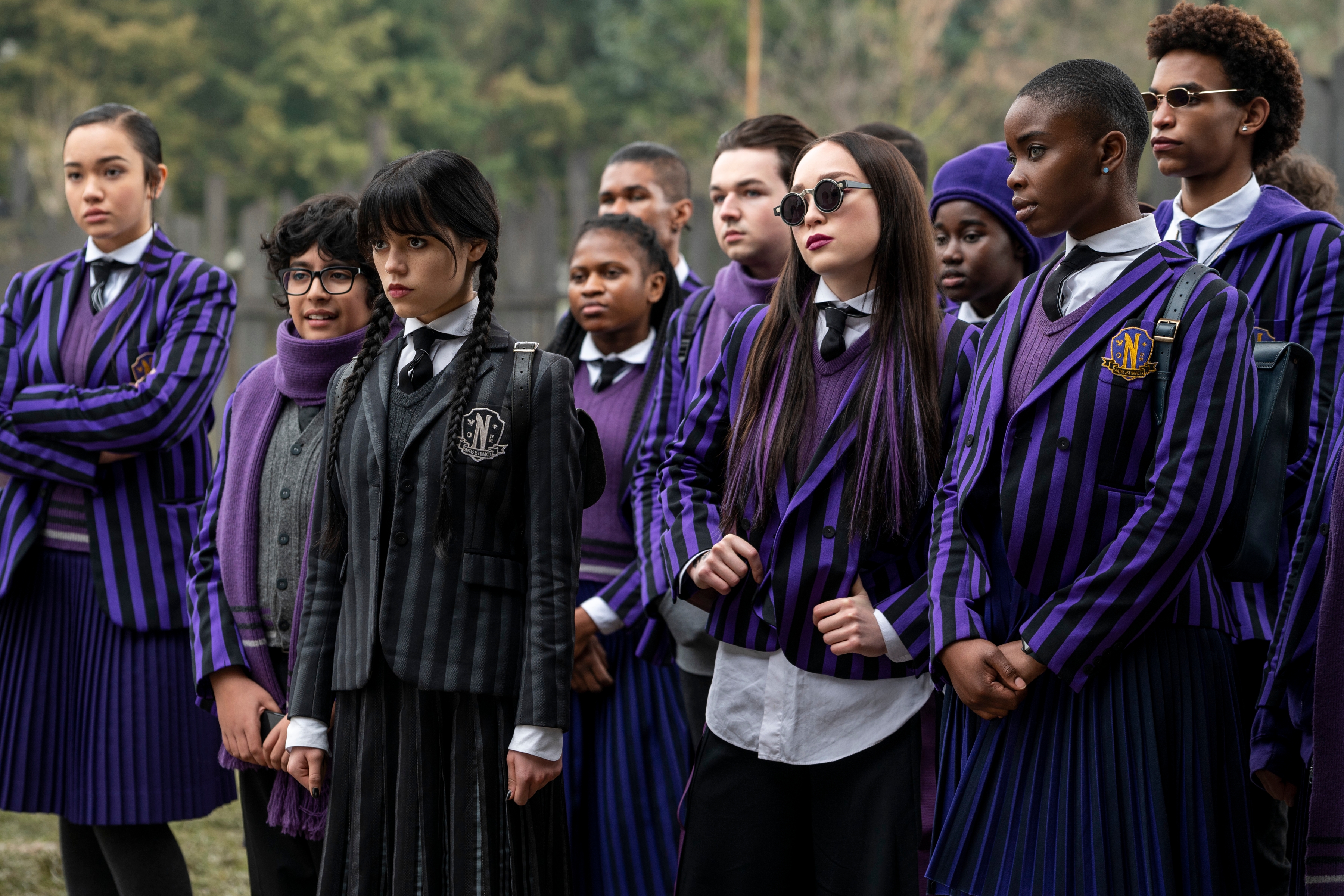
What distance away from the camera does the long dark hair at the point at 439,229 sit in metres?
2.55

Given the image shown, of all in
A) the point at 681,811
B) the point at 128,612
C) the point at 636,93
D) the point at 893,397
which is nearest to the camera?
the point at 893,397

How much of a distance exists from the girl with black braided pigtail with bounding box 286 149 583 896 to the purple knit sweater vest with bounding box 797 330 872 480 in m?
0.48

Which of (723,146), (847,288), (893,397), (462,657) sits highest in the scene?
(723,146)

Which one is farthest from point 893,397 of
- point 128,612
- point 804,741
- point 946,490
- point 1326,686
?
point 128,612

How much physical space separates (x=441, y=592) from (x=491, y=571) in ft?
0.35

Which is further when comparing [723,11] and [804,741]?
[723,11]

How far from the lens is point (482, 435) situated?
8.36 ft

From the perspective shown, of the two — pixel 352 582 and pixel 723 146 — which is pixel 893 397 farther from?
pixel 723 146

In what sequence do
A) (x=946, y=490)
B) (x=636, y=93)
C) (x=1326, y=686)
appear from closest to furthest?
(x=1326, y=686), (x=946, y=490), (x=636, y=93)

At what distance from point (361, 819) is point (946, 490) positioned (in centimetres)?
131

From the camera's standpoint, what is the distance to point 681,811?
2.87 m

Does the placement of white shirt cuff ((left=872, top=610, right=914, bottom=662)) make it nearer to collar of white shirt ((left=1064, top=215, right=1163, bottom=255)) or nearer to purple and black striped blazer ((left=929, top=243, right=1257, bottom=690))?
purple and black striped blazer ((left=929, top=243, right=1257, bottom=690))

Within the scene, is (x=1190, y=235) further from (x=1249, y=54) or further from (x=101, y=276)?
(x=101, y=276)

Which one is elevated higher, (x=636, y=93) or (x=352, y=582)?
(x=636, y=93)
